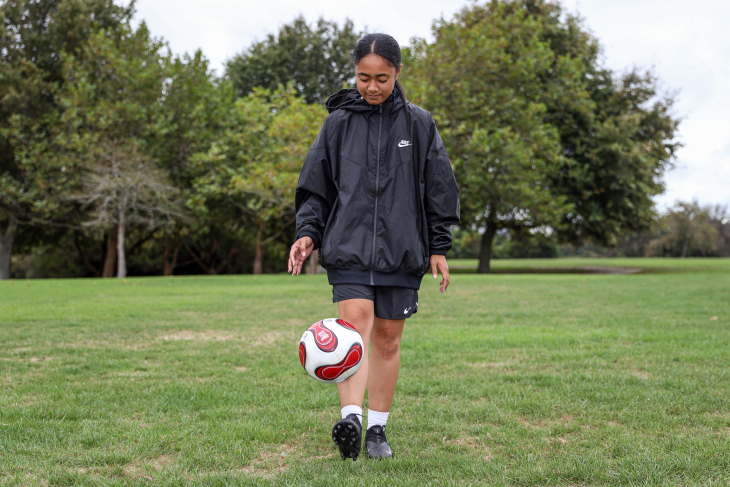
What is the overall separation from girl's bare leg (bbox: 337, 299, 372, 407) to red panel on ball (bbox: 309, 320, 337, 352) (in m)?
0.14

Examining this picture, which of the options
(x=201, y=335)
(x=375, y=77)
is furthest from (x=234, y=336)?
(x=375, y=77)

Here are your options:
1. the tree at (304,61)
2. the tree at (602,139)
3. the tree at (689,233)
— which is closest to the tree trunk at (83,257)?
the tree at (304,61)

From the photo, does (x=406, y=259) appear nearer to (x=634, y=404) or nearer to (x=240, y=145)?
(x=634, y=404)

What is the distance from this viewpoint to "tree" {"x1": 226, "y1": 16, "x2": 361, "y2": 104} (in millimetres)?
30375

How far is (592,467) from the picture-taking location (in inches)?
105

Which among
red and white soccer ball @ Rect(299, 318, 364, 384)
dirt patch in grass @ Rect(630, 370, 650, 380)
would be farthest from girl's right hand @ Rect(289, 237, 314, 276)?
dirt patch in grass @ Rect(630, 370, 650, 380)

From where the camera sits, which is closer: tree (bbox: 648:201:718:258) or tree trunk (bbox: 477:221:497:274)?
tree trunk (bbox: 477:221:497:274)

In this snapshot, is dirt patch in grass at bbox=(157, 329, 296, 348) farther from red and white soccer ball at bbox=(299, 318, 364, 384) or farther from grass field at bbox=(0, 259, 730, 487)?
red and white soccer ball at bbox=(299, 318, 364, 384)

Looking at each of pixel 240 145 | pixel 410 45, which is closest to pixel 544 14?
pixel 410 45

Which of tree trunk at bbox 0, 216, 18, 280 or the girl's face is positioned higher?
the girl's face

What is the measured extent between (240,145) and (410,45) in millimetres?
8832

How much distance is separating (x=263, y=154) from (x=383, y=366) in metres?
21.3

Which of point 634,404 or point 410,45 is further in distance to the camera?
point 410,45

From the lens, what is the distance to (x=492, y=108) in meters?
22.2
